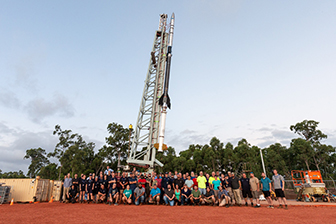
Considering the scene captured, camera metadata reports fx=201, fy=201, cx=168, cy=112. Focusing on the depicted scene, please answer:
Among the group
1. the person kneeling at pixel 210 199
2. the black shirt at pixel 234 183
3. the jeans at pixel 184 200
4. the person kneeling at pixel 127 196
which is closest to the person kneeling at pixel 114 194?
the person kneeling at pixel 127 196

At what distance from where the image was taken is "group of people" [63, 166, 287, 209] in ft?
31.1

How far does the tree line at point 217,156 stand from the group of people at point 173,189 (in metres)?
18.1

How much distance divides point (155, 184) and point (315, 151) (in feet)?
116

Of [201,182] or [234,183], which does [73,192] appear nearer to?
[201,182]

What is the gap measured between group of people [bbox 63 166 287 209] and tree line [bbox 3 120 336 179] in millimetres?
18081

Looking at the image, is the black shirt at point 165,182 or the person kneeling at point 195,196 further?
the black shirt at point 165,182

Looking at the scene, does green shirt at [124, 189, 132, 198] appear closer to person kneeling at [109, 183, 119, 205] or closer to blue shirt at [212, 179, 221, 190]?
person kneeling at [109, 183, 119, 205]

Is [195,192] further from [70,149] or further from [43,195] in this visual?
[70,149]

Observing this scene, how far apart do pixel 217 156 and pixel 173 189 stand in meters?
21.1

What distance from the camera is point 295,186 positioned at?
584 inches

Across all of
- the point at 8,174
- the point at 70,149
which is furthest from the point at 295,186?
the point at 8,174

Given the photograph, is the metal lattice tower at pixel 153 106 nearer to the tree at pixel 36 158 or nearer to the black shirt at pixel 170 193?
the black shirt at pixel 170 193

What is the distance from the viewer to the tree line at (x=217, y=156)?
2930 centimetres

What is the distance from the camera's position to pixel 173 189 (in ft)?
32.8
